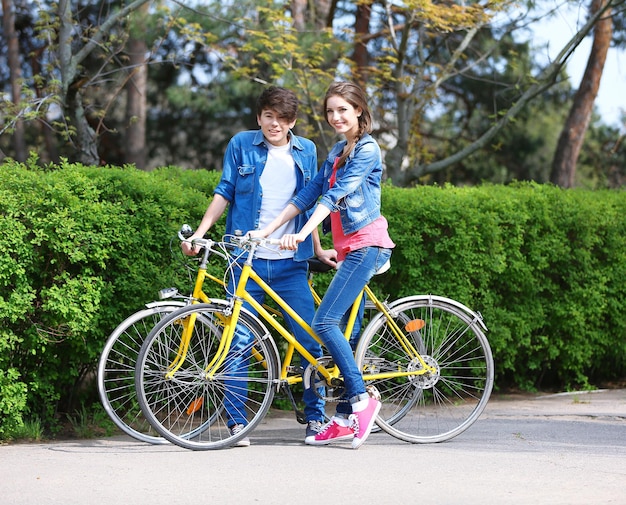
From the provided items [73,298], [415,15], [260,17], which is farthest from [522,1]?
[73,298]

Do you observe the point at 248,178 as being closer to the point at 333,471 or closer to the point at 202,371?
the point at 202,371

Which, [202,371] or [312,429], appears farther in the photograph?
[312,429]

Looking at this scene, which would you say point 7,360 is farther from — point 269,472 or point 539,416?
point 539,416

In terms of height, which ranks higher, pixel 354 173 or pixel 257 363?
pixel 354 173

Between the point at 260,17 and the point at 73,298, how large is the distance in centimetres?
767

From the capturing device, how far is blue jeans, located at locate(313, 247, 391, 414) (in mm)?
5090

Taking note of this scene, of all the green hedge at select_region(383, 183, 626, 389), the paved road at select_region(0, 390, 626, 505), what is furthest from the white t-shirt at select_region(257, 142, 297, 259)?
the green hedge at select_region(383, 183, 626, 389)

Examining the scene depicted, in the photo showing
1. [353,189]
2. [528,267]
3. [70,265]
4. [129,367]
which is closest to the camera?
[353,189]

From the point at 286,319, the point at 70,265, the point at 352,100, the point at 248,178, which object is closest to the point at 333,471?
the point at 286,319

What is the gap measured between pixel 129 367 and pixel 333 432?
137 centimetres

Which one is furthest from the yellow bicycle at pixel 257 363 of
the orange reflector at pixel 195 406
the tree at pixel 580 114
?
the tree at pixel 580 114

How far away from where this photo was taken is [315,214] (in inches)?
194

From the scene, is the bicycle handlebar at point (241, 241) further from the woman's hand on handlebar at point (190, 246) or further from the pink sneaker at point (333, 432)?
the pink sneaker at point (333, 432)

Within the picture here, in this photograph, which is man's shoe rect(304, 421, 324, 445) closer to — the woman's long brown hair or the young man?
the young man
